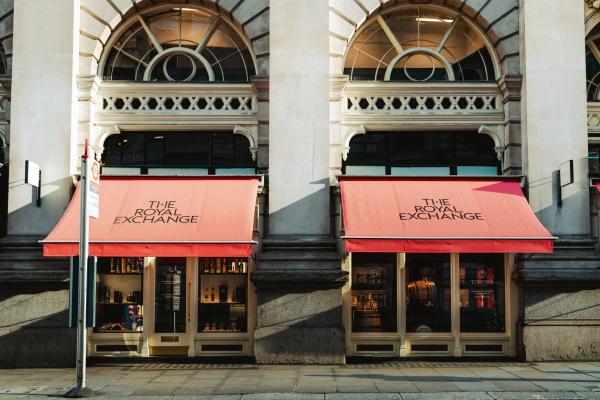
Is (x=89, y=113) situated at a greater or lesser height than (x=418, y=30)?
lesser

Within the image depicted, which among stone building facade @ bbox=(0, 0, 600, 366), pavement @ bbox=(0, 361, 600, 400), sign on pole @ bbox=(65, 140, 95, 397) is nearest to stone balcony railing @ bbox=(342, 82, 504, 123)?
stone building facade @ bbox=(0, 0, 600, 366)

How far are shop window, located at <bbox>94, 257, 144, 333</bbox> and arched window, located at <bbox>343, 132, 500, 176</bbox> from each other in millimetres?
5412

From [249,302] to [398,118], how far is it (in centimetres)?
536

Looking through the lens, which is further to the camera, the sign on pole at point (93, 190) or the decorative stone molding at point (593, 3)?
the decorative stone molding at point (593, 3)

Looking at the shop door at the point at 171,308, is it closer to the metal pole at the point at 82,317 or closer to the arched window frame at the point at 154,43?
the metal pole at the point at 82,317

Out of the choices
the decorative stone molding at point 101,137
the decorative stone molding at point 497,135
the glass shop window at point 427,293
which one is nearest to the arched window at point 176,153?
the decorative stone molding at point 101,137

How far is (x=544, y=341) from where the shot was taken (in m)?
13.6

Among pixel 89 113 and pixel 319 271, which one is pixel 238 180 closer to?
pixel 319 271

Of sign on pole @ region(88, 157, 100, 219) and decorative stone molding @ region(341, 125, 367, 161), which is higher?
decorative stone molding @ region(341, 125, 367, 161)

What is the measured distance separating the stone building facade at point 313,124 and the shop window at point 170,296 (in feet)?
1.66

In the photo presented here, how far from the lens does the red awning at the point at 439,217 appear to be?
41.0 ft

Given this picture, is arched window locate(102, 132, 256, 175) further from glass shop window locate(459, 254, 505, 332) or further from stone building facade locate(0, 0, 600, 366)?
glass shop window locate(459, 254, 505, 332)

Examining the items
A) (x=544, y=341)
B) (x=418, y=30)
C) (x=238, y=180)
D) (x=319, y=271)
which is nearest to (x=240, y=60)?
(x=238, y=180)

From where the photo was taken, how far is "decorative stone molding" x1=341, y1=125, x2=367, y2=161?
1463cm
